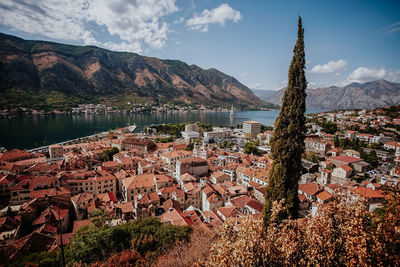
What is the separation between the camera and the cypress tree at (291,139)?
28.6ft

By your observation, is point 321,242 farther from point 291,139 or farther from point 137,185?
point 137,185

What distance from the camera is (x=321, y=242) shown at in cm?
423

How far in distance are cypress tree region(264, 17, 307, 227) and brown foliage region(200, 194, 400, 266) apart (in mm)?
3983

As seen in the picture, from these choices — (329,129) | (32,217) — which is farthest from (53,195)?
(329,129)

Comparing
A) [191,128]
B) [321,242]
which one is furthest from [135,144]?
[321,242]

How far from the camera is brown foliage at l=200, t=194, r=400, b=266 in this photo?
382 centimetres

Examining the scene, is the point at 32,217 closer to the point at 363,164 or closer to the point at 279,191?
the point at 279,191

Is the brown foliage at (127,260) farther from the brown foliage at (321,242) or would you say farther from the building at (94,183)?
the building at (94,183)

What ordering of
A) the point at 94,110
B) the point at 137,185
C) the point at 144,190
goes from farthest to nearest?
the point at 94,110 → the point at 144,190 → the point at 137,185

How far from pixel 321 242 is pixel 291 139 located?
520 cm

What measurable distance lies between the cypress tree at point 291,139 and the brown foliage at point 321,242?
13.1ft

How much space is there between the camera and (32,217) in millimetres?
17297

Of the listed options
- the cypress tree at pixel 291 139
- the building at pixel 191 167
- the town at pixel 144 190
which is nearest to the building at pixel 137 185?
the town at pixel 144 190

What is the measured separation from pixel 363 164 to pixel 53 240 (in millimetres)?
42890
